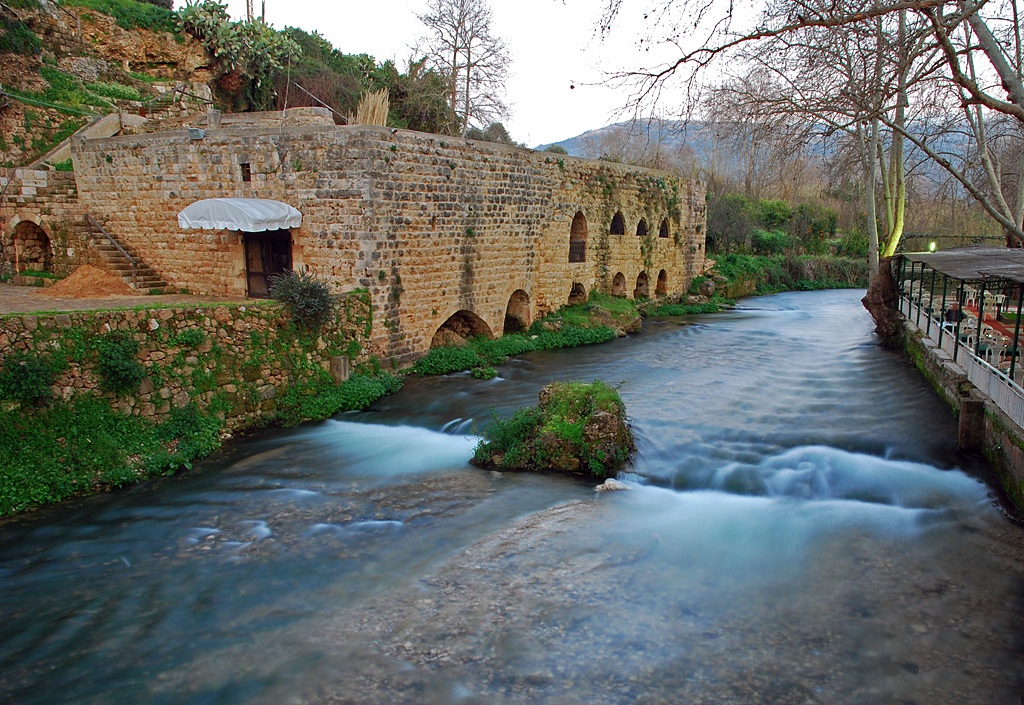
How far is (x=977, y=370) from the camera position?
9.88 metres

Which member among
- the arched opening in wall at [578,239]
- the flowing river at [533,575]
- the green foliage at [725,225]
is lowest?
the flowing river at [533,575]

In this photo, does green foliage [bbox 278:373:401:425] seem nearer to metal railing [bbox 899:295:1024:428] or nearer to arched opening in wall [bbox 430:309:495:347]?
arched opening in wall [bbox 430:309:495:347]

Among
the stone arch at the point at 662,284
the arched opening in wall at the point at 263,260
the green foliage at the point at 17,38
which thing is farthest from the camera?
the stone arch at the point at 662,284

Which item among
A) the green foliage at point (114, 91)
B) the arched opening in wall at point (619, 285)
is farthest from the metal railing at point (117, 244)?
the arched opening in wall at point (619, 285)

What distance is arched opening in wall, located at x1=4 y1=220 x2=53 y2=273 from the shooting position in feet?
50.2

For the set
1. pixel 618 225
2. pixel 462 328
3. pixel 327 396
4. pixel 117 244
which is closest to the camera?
pixel 327 396

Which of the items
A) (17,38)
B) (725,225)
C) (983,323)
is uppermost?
(17,38)

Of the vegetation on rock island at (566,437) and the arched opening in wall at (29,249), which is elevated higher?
the arched opening in wall at (29,249)

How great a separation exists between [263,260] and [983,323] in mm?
12956

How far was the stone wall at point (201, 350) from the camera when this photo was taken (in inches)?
347

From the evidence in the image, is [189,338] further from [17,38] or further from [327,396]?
[17,38]

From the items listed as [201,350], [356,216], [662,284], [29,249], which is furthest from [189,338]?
[662,284]

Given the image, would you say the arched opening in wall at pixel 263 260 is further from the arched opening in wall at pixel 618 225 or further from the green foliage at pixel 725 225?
the green foliage at pixel 725 225

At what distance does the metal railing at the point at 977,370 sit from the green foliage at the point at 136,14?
2408cm
